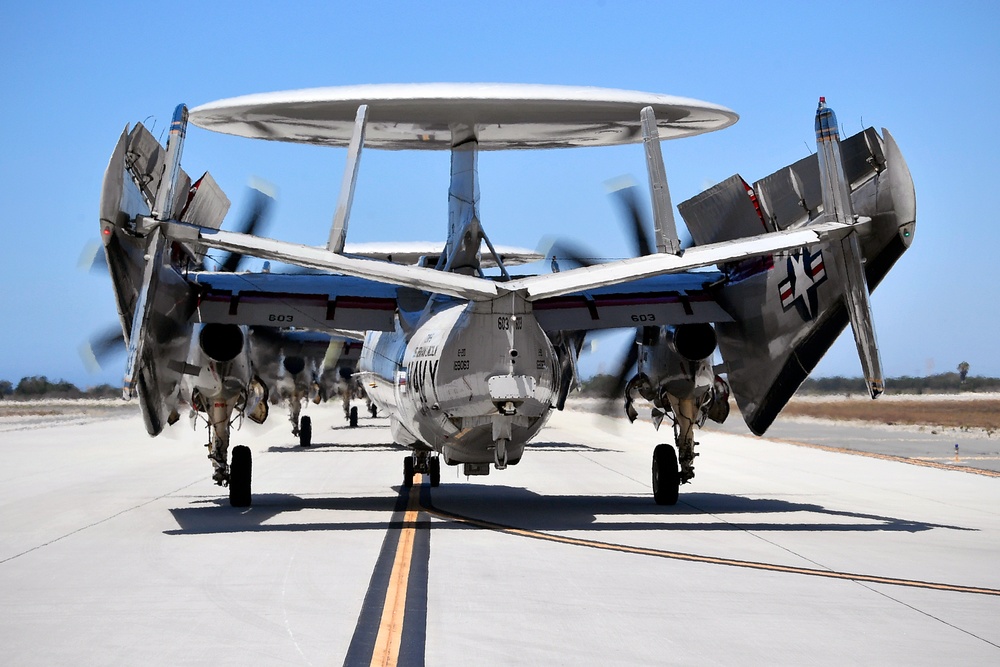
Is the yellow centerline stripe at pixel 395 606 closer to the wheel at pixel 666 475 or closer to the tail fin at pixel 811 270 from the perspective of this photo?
the wheel at pixel 666 475

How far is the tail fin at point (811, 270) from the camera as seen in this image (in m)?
14.3

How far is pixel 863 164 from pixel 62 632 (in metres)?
11.7

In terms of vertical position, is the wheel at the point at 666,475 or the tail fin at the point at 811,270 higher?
the tail fin at the point at 811,270

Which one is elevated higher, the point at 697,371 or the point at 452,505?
the point at 697,371

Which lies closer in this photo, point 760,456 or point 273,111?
point 273,111

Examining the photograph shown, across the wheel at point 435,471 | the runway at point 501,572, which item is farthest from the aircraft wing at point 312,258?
the wheel at point 435,471

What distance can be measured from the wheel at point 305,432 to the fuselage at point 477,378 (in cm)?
2228

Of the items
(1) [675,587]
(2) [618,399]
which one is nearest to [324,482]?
(2) [618,399]

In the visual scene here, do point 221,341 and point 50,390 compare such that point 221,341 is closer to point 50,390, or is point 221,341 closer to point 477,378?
point 477,378

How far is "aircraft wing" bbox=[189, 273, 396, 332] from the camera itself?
17625mm

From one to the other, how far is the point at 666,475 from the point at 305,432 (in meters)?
22.6

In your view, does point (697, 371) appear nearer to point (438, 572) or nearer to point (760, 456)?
point (438, 572)

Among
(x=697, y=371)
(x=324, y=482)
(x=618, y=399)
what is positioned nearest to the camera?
(x=697, y=371)

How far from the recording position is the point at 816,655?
800 cm
